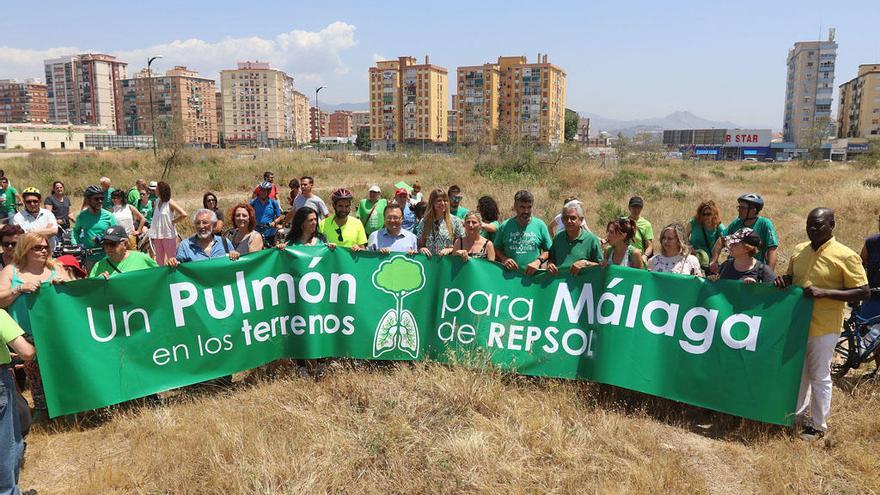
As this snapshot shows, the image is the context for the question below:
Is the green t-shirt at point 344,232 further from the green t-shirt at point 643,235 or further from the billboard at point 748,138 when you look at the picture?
the billboard at point 748,138

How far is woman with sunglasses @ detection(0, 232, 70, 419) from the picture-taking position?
14.5 ft

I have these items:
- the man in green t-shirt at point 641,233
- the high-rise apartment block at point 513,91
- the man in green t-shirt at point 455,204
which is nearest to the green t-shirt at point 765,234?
the man in green t-shirt at point 641,233

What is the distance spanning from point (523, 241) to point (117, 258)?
3710 millimetres

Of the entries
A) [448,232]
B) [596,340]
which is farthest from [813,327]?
[448,232]

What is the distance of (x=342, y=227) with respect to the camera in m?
6.25

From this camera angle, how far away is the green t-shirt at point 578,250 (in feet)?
17.7

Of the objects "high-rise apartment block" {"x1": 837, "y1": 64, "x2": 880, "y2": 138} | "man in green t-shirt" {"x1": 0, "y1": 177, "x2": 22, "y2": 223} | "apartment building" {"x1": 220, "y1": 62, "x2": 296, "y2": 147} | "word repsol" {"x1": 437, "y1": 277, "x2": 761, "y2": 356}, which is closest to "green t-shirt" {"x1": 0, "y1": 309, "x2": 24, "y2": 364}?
"word repsol" {"x1": 437, "y1": 277, "x2": 761, "y2": 356}

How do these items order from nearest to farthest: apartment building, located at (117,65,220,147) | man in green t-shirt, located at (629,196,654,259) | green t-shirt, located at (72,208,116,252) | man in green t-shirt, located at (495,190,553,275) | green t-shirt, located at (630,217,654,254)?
1. man in green t-shirt, located at (495,190,553,275)
2. man in green t-shirt, located at (629,196,654,259)
3. green t-shirt, located at (630,217,654,254)
4. green t-shirt, located at (72,208,116,252)
5. apartment building, located at (117,65,220,147)

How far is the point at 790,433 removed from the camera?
4.54 metres

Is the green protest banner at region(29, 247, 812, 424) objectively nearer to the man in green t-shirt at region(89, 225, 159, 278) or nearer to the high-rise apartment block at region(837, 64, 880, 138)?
the man in green t-shirt at region(89, 225, 159, 278)

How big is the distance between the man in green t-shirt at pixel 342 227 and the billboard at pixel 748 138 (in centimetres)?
11147

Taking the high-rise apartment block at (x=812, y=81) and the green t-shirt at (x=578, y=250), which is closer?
the green t-shirt at (x=578, y=250)

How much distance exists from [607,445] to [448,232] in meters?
2.63

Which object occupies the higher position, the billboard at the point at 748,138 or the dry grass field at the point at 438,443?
the billboard at the point at 748,138
